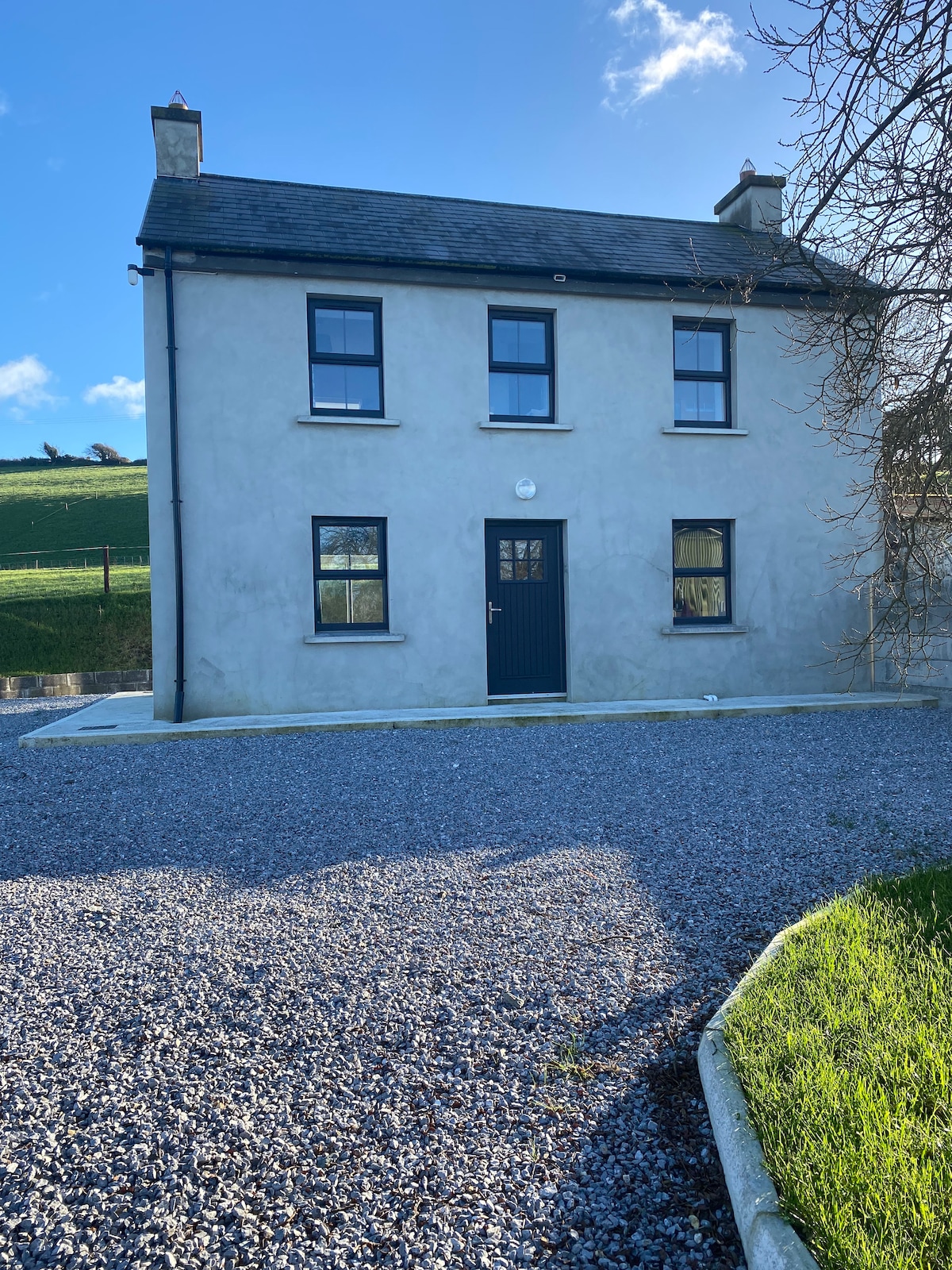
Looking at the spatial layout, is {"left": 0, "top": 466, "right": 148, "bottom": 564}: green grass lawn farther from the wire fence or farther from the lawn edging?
the lawn edging

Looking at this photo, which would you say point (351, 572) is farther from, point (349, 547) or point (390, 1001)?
point (390, 1001)

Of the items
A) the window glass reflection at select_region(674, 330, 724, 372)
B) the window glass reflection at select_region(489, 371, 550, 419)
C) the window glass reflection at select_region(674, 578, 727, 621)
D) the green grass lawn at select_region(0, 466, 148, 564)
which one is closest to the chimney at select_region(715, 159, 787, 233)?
the window glass reflection at select_region(674, 330, 724, 372)

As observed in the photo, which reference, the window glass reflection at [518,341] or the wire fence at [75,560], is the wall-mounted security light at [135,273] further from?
the wire fence at [75,560]

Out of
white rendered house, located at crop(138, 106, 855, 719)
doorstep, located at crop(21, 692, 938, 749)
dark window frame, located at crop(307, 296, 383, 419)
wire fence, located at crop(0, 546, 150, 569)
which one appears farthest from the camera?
wire fence, located at crop(0, 546, 150, 569)

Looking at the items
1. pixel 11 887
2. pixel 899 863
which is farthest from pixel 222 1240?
pixel 899 863

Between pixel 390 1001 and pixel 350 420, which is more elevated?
pixel 350 420

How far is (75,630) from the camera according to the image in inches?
709

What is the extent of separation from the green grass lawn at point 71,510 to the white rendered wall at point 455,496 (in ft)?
80.3

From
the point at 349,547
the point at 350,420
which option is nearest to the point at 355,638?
the point at 349,547

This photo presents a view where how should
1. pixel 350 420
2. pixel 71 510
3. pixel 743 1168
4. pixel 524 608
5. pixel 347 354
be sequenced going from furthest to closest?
1. pixel 71 510
2. pixel 524 608
3. pixel 347 354
4. pixel 350 420
5. pixel 743 1168

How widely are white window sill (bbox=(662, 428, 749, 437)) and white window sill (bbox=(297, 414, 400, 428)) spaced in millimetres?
3921

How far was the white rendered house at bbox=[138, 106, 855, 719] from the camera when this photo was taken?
10.1 meters

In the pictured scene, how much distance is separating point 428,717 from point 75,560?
1035 inches

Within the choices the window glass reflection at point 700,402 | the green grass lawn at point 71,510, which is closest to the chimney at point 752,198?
the window glass reflection at point 700,402
